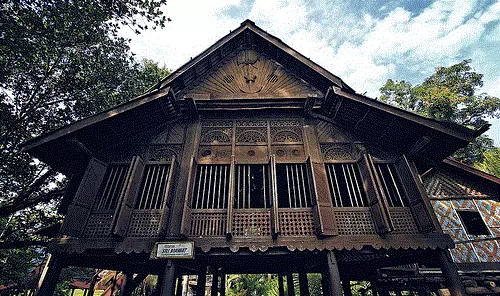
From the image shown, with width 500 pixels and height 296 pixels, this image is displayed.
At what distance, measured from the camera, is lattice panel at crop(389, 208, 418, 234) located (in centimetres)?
641

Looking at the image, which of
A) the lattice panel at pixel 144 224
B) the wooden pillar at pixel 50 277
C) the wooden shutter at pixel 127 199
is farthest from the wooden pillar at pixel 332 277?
the wooden pillar at pixel 50 277

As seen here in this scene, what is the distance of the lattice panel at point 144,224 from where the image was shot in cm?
634

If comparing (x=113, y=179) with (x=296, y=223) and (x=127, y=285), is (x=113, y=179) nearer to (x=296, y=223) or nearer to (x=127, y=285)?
(x=127, y=285)

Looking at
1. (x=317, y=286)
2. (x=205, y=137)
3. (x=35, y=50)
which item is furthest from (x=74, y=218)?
(x=317, y=286)

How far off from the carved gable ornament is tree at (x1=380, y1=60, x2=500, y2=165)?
17851mm

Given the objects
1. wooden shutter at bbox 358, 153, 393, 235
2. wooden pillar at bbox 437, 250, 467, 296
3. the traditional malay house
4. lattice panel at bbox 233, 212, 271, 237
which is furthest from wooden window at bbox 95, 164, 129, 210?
wooden pillar at bbox 437, 250, 467, 296

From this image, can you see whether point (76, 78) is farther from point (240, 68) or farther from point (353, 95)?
point (353, 95)

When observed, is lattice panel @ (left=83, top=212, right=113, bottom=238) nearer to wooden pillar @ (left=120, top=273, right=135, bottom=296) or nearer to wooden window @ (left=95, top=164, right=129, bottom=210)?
wooden window @ (left=95, top=164, right=129, bottom=210)

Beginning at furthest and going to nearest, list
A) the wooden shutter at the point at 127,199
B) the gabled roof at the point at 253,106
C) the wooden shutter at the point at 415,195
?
the gabled roof at the point at 253,106, the wooden shutter at the point at 415,195, the wooden shutter at the point at 127,199

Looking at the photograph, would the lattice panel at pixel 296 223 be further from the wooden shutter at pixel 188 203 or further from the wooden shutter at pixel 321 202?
the wooden shutter at pixel 188 203

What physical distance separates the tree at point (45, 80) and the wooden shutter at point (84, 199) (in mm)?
6505

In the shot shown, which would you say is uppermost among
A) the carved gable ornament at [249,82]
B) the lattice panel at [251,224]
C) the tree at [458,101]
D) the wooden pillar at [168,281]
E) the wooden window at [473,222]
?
the tree at [458,101]

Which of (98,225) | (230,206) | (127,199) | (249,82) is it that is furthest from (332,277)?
(249,82)

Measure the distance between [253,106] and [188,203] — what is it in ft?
13.6
